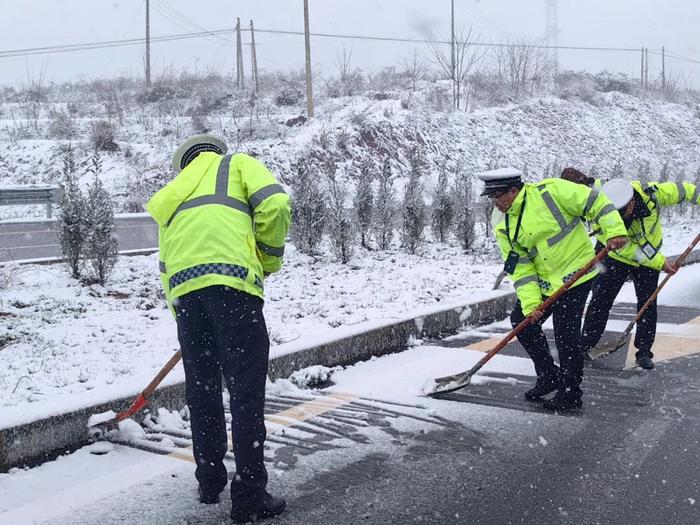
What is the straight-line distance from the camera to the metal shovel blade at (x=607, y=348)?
6.23 meters

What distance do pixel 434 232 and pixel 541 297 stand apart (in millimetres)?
10169

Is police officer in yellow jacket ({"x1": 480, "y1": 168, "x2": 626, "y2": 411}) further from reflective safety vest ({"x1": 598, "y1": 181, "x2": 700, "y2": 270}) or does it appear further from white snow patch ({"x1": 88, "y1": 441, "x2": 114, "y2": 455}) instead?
white snow patch ({"x1": 88, "y1": 441, "x2": 114, "y2": 455})

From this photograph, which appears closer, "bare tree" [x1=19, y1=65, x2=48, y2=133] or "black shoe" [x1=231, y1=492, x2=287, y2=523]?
"black shoe" [x1=231, y1=492, x2=287, y2=523]

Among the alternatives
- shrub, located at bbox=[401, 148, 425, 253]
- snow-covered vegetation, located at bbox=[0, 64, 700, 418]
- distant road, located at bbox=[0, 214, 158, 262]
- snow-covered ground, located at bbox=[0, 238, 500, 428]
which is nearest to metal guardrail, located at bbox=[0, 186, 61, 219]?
distant road, located at bbox=[0, 214, 158, 262]

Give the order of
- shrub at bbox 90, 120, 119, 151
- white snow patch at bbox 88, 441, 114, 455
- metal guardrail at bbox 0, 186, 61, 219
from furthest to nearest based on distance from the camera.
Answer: shrub at bbox 90, 120, 119, 151, metal guardrail at bbox 0, 186, 61, 219, white snow patch at bbox 88, 441, 114, 455

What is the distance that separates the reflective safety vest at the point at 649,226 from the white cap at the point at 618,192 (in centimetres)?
80

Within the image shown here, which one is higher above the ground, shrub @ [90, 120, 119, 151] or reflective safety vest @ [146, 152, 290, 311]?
shrub @ [90, 120, 119, 151]

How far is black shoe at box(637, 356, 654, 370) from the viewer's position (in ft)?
19.3

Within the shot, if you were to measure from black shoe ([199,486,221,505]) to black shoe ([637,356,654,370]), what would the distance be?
3985 millimetres

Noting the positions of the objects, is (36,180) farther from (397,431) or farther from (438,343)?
(397,431)

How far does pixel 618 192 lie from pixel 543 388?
1495 millimetres

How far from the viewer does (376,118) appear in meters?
32.3

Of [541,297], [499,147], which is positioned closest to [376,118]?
[499,147]

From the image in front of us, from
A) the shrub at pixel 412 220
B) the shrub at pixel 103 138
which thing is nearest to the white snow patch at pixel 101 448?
the shrub at pixel 412 220
